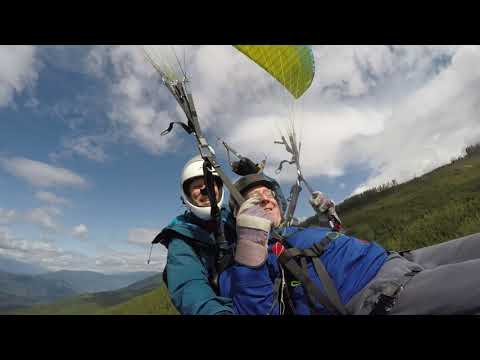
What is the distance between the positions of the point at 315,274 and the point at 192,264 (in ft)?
4.36

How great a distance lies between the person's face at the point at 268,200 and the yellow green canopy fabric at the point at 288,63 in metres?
2.69

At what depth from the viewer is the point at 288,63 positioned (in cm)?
600

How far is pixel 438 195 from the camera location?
14.5 metres

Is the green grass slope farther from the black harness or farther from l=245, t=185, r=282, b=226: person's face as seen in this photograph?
the black harness

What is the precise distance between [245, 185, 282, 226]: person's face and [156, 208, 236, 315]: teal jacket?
65 cm

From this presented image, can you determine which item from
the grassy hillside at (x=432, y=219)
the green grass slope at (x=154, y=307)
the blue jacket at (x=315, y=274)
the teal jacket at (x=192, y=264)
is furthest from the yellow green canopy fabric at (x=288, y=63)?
the green grass slope at (x=154, y=307)

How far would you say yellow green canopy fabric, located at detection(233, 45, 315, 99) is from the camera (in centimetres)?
540

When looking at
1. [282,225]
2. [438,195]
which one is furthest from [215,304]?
[438,195]

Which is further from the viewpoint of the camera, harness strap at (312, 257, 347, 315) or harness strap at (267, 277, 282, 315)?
harness strap at (267, 277, 282, 315)

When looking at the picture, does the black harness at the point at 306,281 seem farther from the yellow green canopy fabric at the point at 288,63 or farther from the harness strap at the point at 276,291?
the yellow green canopy fabric at the point at 288,63

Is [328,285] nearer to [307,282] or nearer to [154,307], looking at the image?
[307,282]

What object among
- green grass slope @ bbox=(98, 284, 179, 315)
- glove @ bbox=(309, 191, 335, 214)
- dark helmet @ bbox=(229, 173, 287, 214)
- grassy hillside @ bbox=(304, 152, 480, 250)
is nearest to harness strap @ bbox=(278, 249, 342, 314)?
dark helmet @ bbox=(229, 173, 287, 214)

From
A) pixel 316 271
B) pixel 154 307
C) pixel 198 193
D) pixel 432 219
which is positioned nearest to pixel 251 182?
pixel 198 193
